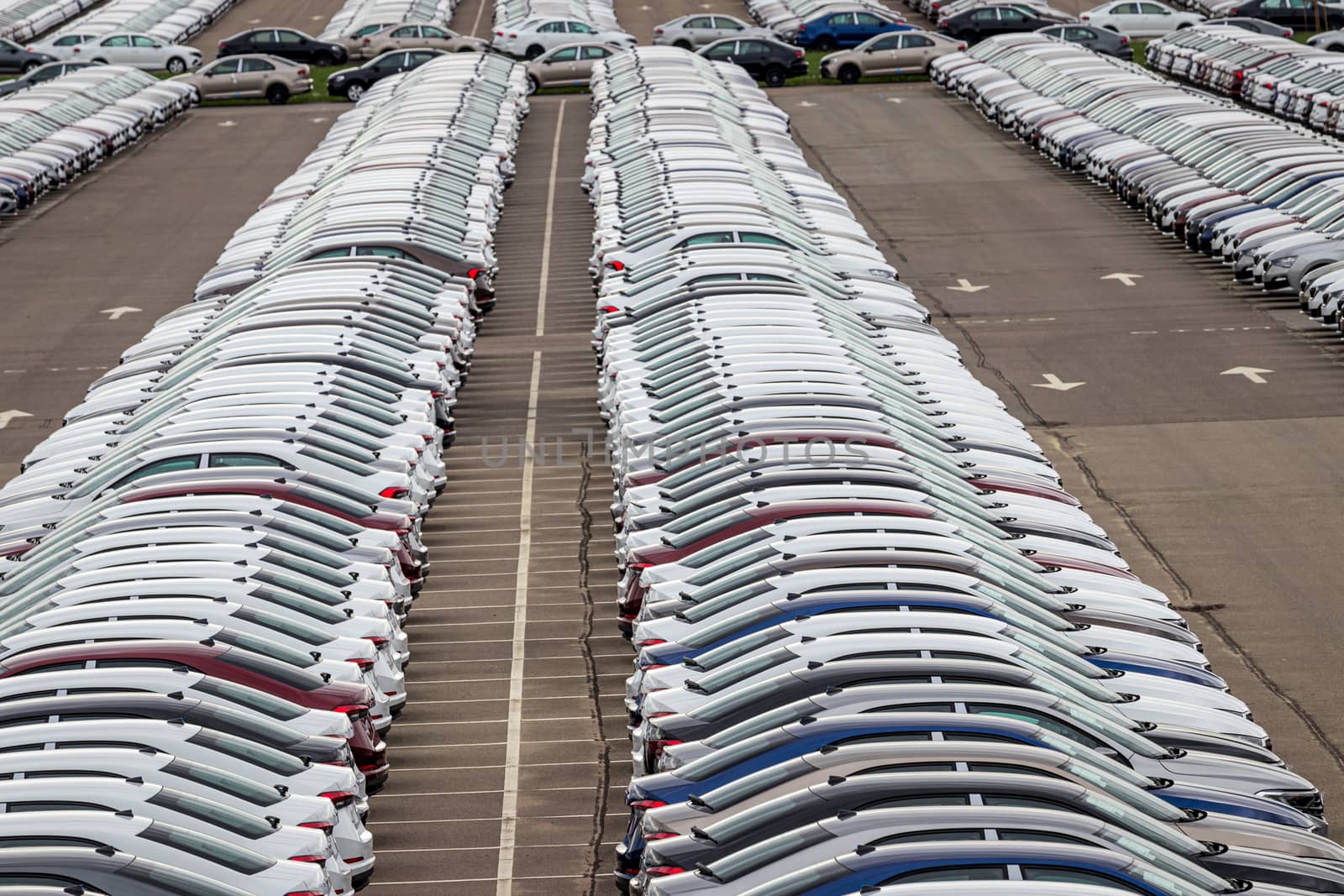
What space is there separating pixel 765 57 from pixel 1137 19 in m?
15.3

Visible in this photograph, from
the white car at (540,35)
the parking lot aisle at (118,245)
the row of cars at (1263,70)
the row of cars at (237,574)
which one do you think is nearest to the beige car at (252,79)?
the parking lot aisle at (118,245)

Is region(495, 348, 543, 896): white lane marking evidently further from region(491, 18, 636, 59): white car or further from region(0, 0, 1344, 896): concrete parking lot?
region(491, 18, 636, 59): white car

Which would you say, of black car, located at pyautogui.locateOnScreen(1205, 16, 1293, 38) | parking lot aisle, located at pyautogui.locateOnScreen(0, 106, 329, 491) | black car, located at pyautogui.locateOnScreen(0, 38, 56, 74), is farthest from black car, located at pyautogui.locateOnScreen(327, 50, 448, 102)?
black car, located at pyautogui.locateOnScreen(1205, 16, 1293, 38)

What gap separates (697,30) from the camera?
55438 mm

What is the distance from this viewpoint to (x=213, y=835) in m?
11.0

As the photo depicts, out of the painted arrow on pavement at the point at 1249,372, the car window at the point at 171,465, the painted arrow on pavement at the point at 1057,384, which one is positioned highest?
the car window at the point at 171,465

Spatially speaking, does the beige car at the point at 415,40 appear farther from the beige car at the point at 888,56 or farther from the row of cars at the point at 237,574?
the row of cars at the point at 237,574

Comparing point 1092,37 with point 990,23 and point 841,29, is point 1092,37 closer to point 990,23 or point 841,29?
point 990,23

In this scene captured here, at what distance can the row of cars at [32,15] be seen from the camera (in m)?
64.0

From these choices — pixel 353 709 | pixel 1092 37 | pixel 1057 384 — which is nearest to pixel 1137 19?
pixel 1092 37

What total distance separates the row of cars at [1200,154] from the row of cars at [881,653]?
8629 mm

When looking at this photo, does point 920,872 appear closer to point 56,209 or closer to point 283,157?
point 56,209

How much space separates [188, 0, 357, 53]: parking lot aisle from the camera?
63031 millimetres

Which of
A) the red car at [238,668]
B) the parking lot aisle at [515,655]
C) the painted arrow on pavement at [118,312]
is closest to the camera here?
the red car at [238,668]
